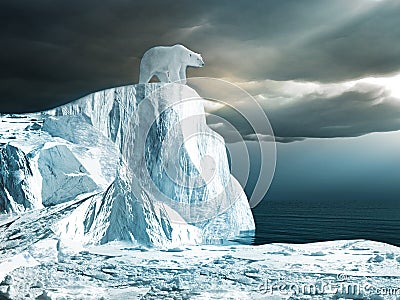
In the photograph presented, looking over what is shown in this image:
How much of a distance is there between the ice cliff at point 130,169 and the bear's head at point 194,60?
3.95 ft

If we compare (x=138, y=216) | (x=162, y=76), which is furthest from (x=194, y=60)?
(x=138, y=216)

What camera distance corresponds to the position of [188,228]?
694 inches

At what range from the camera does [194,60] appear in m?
20.4

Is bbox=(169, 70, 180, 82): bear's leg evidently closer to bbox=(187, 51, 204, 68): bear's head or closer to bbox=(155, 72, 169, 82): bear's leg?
bbox=(155, 72, 169, 82): bear's leg

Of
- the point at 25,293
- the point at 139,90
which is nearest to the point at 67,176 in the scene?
the point at 139,90

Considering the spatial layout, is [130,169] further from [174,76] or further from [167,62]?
[167,62]

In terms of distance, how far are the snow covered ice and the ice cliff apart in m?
0.04

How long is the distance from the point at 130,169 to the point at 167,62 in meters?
5.41

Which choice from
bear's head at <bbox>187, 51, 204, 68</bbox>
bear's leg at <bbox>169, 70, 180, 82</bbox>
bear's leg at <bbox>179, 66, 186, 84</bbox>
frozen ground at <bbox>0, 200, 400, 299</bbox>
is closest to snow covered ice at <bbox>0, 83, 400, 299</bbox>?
frozen ground at <bbox>0, 200, 400, 299</bbox>

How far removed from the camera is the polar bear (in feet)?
65.2

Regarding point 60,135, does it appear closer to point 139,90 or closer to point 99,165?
point 99,165

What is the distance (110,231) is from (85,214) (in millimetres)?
1123

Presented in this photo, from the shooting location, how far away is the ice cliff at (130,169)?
54.9 feet

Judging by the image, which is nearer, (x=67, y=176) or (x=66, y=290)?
(x=66, y=290)
